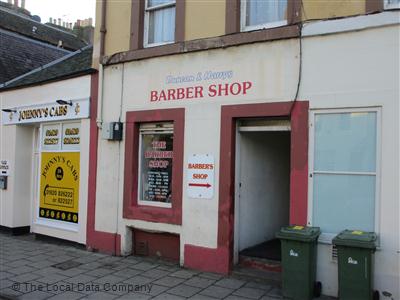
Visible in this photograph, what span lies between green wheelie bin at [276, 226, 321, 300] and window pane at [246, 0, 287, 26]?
3.31 meters

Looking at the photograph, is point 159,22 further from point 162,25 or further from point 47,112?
point 47,112

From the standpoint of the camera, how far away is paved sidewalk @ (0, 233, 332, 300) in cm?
598

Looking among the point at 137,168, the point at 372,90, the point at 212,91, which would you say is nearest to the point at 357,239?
the point at 372,90

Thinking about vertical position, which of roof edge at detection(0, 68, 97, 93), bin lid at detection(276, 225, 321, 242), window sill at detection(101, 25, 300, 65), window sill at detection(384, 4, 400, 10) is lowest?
bin lid at detection(276, 225, 321, 242)

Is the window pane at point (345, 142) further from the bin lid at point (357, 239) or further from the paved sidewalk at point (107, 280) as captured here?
the paved sidewalk at point (107, 280)

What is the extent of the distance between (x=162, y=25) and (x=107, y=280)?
4641mm

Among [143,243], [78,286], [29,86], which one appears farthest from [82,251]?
[29,86]

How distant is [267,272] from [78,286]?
284cm

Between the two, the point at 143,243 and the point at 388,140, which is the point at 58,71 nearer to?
the point at 143,243

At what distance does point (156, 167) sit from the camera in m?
8.09

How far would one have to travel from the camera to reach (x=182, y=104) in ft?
24.4

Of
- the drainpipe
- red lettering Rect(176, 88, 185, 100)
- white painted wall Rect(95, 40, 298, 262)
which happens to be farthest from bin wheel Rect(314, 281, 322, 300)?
the drainpipe

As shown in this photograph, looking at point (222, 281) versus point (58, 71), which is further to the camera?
point (58, 71)

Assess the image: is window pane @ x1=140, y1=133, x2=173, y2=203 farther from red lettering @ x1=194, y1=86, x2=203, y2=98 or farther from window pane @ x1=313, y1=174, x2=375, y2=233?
window pane @ x1=313, y1=174, x2=375, y2=233
